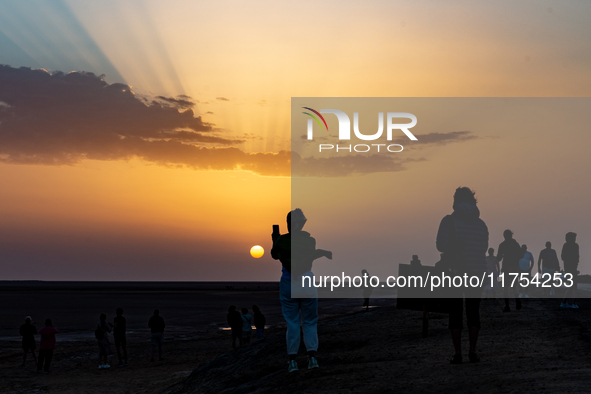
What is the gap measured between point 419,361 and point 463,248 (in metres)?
2.08

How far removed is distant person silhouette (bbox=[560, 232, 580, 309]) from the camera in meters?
16.0

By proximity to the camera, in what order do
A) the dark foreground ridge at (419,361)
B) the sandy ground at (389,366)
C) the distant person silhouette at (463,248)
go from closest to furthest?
the dark foreground ridge at (419,361) → the sandy ground at (389,366) → the distant person silhouette at (463,248)

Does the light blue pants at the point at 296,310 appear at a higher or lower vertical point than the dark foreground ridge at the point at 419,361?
higher

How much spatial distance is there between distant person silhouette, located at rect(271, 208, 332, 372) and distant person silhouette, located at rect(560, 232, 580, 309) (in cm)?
1109

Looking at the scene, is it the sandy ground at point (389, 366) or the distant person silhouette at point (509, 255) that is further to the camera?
the distant person silhouette at point (509, 255)

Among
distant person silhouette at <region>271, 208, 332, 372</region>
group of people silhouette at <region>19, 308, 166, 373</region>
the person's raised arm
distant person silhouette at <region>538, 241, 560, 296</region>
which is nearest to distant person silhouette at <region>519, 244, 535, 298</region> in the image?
distant person silhouette at <region>538, 241, 560, 296</region>

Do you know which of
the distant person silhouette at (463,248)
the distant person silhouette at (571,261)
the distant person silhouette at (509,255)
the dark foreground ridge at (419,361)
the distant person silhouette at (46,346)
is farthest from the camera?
the distant person silhouette at (46,346)

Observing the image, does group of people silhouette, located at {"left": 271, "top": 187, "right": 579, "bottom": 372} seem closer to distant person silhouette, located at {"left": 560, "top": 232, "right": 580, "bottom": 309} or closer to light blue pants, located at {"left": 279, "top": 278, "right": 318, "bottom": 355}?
light blue pants, located at {"left": 279, "top": 278, "right": 318, "bottom": 355}

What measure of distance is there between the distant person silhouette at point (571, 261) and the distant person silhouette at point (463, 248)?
10033 millimetres

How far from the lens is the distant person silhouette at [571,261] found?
16.0 metres

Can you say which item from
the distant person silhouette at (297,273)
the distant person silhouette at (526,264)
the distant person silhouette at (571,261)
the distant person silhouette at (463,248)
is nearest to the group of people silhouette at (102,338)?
the distant person silhouette at (297,273)

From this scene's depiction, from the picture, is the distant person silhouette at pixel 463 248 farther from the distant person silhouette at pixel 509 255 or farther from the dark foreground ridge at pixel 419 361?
the distant person silhouette at pixel 509 255

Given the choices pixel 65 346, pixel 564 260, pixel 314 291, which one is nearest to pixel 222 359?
pixel 314 291

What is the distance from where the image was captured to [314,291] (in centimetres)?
766
